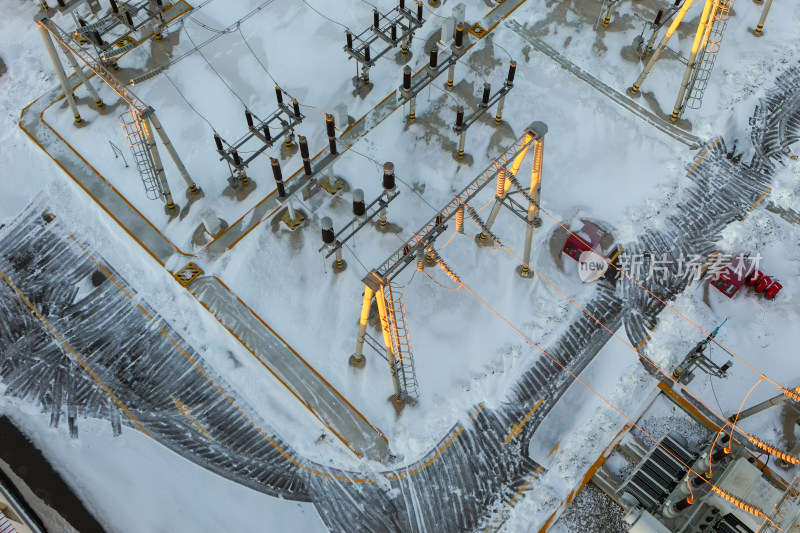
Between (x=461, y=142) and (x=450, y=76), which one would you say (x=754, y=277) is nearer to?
(x=461, y=142)

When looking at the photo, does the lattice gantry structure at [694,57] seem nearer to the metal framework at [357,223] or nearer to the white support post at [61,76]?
the metal framework at [357,223]

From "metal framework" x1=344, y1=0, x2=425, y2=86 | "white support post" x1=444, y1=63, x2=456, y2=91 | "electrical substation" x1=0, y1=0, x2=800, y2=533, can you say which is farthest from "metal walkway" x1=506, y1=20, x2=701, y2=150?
"metal framework" x1=344, y1=0, x2=425, y2=86

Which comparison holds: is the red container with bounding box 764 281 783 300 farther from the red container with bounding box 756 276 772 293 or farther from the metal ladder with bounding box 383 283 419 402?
the metal ladder with bounding box 383 283 419 402

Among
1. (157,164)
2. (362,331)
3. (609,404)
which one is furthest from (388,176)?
(609,404)

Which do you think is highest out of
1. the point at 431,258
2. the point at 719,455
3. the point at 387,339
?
the point at 719,455

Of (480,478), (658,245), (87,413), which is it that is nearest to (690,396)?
(658,245)

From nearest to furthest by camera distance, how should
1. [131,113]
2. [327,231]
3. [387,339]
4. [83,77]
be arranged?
1. [387,339]
2. [327,231]
3. [131,113]
4. [83,77]
